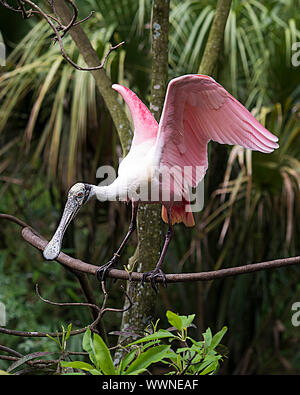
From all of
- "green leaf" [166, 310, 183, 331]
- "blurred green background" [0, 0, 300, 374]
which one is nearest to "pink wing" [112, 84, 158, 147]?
"green leaf" [166, 310, 183, 331]

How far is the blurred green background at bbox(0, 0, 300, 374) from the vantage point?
2713 mm

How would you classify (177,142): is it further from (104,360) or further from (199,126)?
(104,360)

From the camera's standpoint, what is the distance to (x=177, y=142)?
1503 millimetres

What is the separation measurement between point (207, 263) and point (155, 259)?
1.32 meters

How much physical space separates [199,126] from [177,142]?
0.09 m

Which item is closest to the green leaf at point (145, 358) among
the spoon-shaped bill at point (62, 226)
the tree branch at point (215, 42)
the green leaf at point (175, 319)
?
the green leaf at point (175, 319)

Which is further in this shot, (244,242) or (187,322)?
(244,242)

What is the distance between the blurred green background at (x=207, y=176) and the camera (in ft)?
8.90

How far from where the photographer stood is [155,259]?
1.75m

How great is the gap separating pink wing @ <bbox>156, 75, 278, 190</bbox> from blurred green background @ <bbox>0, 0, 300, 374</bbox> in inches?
39.5

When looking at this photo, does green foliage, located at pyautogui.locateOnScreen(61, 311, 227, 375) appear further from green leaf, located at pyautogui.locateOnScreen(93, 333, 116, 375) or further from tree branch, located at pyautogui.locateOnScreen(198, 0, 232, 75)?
tree branch, located at pyautogui.locateOnScreen(198, 0, 232, 75)

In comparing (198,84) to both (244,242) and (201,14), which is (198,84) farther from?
(244,242)

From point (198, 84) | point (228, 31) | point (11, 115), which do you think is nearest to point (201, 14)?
point (228, 31)

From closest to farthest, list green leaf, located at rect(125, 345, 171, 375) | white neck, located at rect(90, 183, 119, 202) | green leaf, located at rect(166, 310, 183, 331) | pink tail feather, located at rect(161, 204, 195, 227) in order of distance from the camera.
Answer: green leaf, located at rect(125, 345, 171, 375) < green leaf, located at rect(166, 310, 183, 331) < white neck, located at rect(90, 183, 119, 202) < pink tail feather, located at rect(161, 204, 195, 227)
